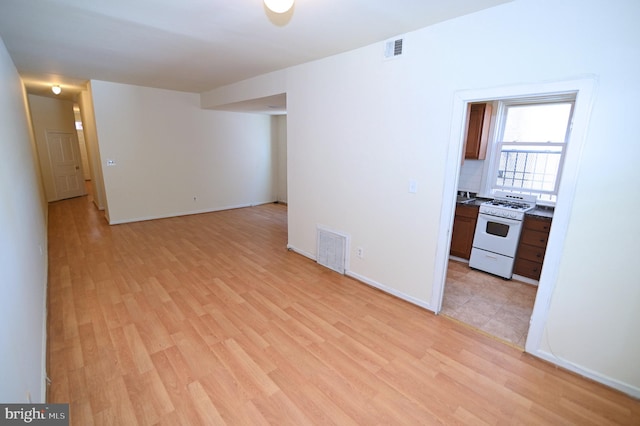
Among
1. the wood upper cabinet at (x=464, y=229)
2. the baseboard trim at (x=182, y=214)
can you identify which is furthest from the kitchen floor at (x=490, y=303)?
the baseboard trim at (x=182, y=214)

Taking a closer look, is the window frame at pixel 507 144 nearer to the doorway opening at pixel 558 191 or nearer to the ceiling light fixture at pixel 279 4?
the doorway opening at pixel 558 191

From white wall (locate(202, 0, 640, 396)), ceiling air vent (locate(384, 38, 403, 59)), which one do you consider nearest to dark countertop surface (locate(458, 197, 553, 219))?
white wall (locate(202, 0, 640, 396))

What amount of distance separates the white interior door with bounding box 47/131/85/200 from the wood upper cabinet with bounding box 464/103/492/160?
33.2 ft

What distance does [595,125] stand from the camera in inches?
73.6

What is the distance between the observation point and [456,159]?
251 centimetres

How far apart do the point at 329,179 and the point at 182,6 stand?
225cm

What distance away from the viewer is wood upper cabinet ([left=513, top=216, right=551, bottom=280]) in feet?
11.2

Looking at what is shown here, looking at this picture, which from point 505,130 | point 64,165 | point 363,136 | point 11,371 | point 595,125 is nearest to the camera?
point 11,371

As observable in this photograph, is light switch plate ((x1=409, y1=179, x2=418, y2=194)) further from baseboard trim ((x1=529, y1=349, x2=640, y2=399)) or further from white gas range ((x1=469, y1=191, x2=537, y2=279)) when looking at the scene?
baseboard trim ((x1=529, y1=349, x2=640, y2=399))

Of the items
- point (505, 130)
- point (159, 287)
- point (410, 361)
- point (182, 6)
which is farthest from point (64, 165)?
point (505, 130)

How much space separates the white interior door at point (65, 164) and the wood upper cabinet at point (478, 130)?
10.1m

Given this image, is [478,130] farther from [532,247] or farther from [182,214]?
[182,214]

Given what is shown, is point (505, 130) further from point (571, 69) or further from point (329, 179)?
point (329, 179)

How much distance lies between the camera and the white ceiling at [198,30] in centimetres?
216
